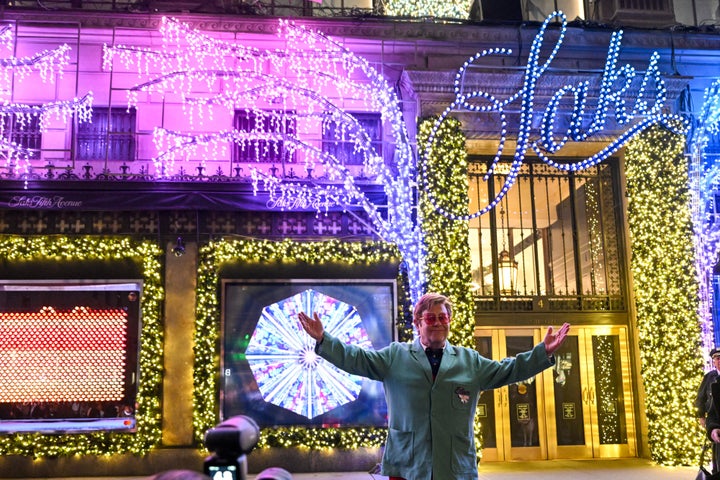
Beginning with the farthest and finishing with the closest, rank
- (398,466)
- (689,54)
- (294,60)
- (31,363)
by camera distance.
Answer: (689,54) → (294,60) → (31,363) → (398,466)

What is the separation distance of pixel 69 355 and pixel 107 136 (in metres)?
3.56

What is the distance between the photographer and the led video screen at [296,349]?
34.3 ft

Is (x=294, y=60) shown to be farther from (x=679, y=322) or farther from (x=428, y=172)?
(x=679, y=322)

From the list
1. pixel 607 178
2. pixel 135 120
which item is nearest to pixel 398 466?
pixel 135 120

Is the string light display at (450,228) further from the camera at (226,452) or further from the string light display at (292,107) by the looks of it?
the camera at (226,452)

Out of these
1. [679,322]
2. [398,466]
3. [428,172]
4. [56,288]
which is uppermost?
[428,172]

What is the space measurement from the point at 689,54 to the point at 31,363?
12.1 metres

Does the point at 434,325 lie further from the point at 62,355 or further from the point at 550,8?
the point at 550,8

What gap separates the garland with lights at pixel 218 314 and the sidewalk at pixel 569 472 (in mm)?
552

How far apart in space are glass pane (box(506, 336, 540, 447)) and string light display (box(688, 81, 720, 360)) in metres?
2.84

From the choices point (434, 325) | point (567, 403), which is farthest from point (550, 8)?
point (434, 325)

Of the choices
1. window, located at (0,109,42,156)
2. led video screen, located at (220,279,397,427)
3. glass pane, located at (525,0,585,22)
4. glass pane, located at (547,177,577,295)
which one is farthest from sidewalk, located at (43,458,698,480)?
glass pane, located at (525,0,585,22)

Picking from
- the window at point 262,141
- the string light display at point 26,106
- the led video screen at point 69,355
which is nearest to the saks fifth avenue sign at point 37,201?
the string light display at point 26,106

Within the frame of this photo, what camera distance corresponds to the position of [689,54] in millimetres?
11844
